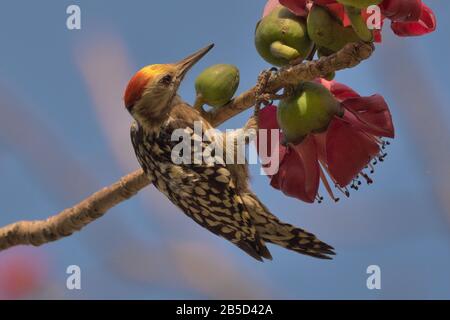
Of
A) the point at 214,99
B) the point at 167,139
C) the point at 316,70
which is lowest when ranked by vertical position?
the point at 316,70

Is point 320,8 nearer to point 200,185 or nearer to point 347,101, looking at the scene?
point 347,101

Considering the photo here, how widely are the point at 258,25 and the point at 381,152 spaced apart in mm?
667

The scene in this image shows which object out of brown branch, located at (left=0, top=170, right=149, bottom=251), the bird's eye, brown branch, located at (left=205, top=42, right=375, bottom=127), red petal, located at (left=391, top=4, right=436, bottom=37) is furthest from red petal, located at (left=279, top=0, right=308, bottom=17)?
the bird's eye

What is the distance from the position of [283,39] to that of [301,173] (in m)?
0.46

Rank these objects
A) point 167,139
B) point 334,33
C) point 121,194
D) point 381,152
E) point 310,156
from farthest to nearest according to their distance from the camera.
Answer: point 167,139 < point 121,194 < point 381,152 < point 310,156 < point 334,33

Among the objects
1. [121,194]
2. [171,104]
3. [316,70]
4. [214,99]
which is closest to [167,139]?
[171,104]

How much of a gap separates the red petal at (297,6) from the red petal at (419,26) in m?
0.30

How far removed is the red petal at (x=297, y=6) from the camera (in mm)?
2197

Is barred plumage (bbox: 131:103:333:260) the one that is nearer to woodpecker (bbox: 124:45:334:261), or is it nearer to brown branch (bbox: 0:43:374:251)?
woodpecker (bbox: 124:45:334:261)

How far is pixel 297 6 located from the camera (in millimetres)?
2219

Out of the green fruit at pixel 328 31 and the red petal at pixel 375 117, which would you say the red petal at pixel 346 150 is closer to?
the red petal at pixel 375 117

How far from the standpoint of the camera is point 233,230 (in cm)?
360

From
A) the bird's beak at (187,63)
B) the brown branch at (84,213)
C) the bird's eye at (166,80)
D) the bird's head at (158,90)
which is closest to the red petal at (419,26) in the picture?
the brown branch at (84,213)

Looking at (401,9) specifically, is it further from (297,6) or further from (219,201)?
(219,201)
